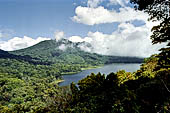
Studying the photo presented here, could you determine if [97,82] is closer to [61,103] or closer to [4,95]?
[61,103]

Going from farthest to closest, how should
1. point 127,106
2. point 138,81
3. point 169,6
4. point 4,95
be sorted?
point 4,95 < point 138,81 < point 127,106 < point 169,6

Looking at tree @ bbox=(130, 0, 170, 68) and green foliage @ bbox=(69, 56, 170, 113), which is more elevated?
tree @ bbox=(130, 0, 170, 68)

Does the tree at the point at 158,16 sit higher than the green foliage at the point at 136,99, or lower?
higher

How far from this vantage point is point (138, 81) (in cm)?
2398

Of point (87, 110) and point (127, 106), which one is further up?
point (127, 106)

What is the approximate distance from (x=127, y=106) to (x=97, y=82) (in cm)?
1305

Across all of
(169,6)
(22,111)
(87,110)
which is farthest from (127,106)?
(22,111)

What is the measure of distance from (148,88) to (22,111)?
48.2 m

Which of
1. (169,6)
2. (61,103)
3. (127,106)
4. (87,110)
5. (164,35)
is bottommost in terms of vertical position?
(61,103)

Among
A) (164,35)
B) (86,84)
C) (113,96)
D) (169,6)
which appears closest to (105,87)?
(86,84)

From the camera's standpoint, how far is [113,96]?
610 inches

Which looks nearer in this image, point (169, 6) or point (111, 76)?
point (169, 6)

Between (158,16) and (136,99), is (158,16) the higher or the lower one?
the higher one

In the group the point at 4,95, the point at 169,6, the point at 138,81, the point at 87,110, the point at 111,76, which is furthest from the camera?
the point at 4,95
